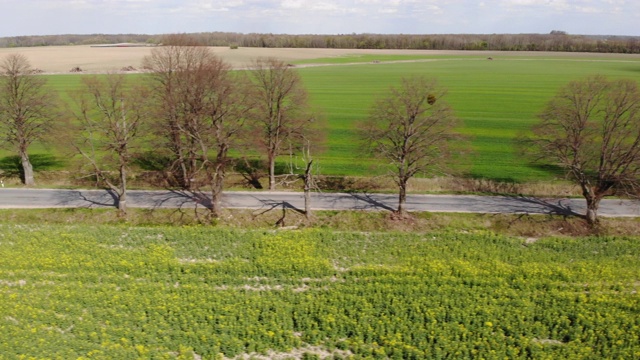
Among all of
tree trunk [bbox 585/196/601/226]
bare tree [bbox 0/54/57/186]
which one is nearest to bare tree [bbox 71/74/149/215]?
bare tree [bbox 0/54/57/186]

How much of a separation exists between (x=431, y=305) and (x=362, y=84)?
6942cm

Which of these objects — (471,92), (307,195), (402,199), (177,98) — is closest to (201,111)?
(177,98)

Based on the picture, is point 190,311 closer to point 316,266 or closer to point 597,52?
point 316,266

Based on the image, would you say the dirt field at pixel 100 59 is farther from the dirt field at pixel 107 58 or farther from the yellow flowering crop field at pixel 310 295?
the yellow flowering crop field at pixel 310 295

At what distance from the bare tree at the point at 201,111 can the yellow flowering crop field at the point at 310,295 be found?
8.45 metres

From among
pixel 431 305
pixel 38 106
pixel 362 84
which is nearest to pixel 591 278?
pixel 431 305

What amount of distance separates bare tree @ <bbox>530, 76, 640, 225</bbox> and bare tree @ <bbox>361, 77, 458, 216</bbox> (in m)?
7.35

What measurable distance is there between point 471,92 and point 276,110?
4764 centimetres

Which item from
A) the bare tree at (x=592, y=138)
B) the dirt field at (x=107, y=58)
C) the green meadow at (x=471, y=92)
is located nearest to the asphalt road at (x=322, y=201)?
the bare tree at (x=592, y=138)

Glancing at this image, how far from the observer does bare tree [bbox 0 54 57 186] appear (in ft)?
133

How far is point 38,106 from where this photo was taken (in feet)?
136

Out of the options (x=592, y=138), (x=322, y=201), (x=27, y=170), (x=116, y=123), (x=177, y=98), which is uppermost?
(x=177, y=98)

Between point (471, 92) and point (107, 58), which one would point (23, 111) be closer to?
point (471, 92)

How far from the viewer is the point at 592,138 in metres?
36.9
